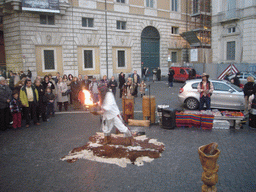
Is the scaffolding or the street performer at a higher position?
the scaffolding

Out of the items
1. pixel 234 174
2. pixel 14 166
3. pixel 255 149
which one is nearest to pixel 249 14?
pixel 255 149

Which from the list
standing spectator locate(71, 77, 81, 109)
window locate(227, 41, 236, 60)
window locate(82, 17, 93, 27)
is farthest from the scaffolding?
standing spectator locate(71, 77, 81, 109)

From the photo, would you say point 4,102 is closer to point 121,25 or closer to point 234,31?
point 121,25

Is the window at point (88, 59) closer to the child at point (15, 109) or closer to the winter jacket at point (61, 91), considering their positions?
the winter jacket at point (61, 91)

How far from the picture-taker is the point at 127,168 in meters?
5.43

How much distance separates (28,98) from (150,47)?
25185 mm

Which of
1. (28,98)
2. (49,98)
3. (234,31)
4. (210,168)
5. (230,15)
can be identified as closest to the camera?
(210,168)

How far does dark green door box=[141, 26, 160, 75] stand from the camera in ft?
103

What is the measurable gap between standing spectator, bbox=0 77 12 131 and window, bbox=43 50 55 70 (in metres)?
16.5

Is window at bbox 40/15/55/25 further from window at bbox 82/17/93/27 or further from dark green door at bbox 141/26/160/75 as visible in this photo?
dark green door at bbox 141/26/160/75

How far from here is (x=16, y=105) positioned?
8.85m

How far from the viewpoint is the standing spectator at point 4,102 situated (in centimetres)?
845

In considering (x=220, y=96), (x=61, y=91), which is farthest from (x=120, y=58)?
(x=220, y=96)

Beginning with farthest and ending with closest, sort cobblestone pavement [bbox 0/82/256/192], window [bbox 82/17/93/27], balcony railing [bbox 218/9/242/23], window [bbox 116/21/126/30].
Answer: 1. balcony railing [bbox 218/9/242/23]
2. window [bbox 116/21/126/30]
3. window [bbox 82/17/93/27]
4. cobblestone pavement [bbox 0/82/256/192]
